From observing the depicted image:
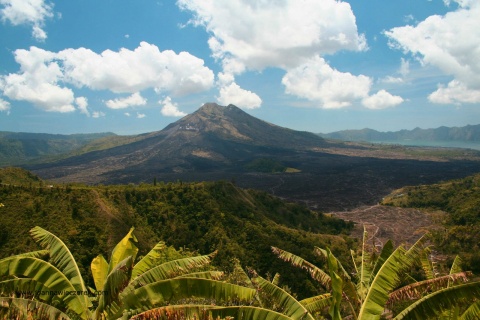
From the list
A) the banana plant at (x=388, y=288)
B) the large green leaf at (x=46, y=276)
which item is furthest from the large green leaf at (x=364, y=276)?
the large green leaf at (x=46, y=276)

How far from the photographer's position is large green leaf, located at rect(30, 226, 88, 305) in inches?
292

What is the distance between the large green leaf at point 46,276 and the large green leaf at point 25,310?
710mm

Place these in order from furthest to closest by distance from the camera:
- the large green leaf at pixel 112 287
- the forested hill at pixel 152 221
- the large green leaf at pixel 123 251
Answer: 1. the forested hill at pixel 152 221
2. the large green leaf at pixel 123 251
3. the large green leaf at pixel 112 287

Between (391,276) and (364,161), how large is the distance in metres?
205

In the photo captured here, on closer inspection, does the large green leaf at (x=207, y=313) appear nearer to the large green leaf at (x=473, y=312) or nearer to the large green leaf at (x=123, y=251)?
the large green leaf at (x=123, y=251)

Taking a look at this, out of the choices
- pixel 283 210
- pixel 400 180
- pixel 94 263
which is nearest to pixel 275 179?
pixel 400 180

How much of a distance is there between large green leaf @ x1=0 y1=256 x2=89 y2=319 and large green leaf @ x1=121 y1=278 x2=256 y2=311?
1.15 metres

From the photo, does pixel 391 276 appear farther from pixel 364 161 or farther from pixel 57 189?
pixel 364 161

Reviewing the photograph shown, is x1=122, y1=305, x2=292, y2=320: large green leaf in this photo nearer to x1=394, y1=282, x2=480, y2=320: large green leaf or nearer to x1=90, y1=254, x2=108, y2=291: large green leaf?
x1=394, y1=282, x2=480, y2=320: large green leaf

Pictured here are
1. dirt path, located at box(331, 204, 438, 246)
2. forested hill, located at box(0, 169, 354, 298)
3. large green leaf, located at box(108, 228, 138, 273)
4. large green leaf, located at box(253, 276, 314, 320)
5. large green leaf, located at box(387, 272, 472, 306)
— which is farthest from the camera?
dirt path, located at box(331, 204, 438, 246)

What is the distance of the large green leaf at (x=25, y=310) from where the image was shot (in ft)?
18.7

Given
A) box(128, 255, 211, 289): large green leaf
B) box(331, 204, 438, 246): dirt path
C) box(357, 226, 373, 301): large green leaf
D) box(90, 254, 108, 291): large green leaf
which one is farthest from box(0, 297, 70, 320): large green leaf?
box(331, 204, 438, 246): dirt path

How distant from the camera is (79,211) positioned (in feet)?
107

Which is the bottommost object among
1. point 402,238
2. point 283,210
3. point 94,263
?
point 402,238
